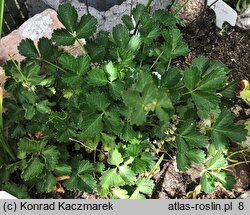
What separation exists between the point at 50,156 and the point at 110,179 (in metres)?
0.25

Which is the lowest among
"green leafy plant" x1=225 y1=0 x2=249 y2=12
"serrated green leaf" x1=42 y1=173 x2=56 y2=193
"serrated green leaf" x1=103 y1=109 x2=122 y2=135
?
"serrated green leaf" x1=42 y1=173 x2=56 y2=193

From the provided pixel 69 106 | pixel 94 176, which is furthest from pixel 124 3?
pixel 94 176

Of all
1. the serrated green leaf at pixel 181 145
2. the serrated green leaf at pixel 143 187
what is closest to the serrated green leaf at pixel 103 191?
the serrated green leaf at pixel 143 187

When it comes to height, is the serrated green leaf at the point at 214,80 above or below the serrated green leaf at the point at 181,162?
above

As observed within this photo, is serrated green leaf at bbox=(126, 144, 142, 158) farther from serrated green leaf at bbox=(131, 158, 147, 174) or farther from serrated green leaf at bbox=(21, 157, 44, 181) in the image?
serrated green leaf at bbox=(21, 157, 44, 181)

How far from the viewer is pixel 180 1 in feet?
7.83

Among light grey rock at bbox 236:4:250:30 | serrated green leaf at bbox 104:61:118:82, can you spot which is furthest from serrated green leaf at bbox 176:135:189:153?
light grey rock at bbox 236:4:250:30

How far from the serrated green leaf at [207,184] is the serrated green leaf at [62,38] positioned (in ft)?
2.49

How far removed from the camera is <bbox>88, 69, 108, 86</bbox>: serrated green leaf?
60.1 inches

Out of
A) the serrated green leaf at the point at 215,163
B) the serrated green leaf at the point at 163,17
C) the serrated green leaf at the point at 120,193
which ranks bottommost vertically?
the serrated green leaf at the point at 215,163

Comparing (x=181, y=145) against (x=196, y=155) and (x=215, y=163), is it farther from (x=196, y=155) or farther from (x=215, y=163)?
(x=215, y=163)

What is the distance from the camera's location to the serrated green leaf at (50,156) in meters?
1.57

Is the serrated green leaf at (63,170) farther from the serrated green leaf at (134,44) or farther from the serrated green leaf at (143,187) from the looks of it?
the serrated green leaf at (134,44)

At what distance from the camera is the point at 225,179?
1.65 metres
